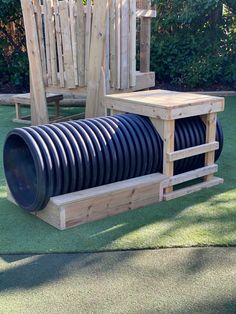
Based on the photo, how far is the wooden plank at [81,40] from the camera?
5965 mm

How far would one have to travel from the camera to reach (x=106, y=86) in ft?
19.4

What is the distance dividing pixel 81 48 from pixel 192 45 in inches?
191

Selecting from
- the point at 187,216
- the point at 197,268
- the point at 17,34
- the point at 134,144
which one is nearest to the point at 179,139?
the point at 134,144

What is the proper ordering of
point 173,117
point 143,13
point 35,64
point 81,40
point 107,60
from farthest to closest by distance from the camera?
1. point 143,13
2. point 35,64
3. point 81,40
4. point 107,60
5. point 173,117

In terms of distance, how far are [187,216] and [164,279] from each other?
1.06 meters

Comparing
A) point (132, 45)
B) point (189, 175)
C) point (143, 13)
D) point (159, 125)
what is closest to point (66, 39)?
point (132, 45)

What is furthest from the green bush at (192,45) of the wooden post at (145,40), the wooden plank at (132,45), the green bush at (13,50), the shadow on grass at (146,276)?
the shadow on grass at (146,276)

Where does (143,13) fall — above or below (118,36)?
above

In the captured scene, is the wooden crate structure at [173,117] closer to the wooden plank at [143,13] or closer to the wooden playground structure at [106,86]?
the wooden playground structure at [106,86]

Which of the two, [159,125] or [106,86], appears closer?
[159,125]

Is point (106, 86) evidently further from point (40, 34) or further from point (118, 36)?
point (40, 34)

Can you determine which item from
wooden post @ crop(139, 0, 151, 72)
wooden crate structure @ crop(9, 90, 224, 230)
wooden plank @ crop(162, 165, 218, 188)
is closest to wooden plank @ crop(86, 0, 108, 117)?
wooden crate structure @ crop(9, 90, 224, 230)

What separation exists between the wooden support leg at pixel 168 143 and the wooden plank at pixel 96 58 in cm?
178

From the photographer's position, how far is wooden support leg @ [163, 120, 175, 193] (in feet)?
13.8
